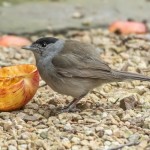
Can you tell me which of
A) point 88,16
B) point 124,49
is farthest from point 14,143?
point 88,16

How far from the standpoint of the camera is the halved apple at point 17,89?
6.80m

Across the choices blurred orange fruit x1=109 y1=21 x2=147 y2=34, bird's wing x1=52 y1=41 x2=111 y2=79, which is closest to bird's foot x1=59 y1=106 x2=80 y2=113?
bird's wing x1=52 y1=41 x2=111 y2=79

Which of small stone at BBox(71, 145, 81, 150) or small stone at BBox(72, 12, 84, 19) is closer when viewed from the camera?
small stone at BBox(71, 145, 81, 150)

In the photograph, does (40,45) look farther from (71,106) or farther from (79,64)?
(71,106)

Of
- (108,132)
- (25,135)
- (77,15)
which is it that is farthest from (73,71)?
(77,15)

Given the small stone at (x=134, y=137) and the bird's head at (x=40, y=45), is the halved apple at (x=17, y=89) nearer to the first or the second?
the bird's head at (x=40, y=45)

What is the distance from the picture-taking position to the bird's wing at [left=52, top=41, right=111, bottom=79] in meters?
7.01

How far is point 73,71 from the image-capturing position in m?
7.02

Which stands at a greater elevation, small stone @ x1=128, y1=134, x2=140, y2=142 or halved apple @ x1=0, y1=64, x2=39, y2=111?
halved apple @ x1=0, y1=64, x2=39, y2=111

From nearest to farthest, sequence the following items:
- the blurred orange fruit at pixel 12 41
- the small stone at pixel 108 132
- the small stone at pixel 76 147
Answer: the small stone at pixel 76 147 → the small stone at pixel 108 132 → the blurred orange fruit at pixel 12 41

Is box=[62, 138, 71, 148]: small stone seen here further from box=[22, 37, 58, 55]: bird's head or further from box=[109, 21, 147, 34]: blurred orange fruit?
box=[109, 21, 147, 34]: blurred orange fruit

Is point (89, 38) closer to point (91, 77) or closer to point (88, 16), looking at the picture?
point (88, 16)

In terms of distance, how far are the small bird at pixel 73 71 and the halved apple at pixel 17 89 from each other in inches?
6.4

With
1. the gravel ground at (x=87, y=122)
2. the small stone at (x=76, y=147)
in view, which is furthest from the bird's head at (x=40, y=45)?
the small stone at (x=76, y=147)
